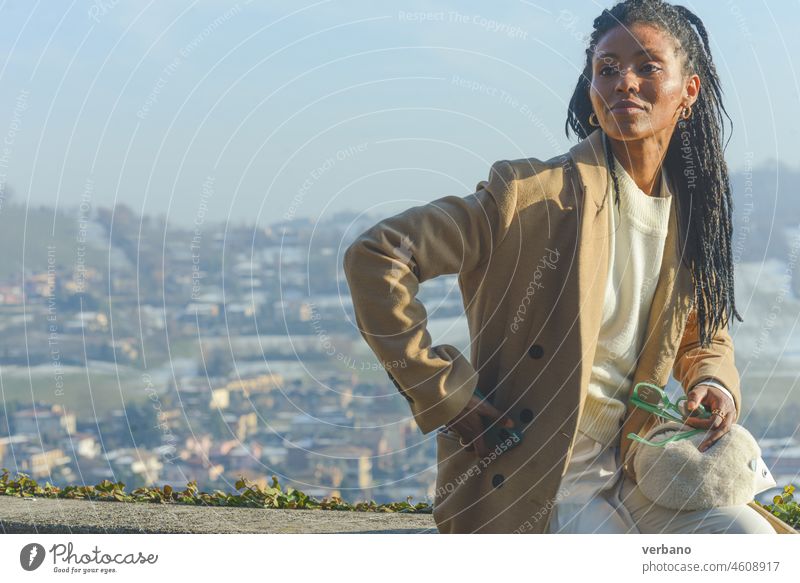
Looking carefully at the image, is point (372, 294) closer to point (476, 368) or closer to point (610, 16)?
point (476, 368)

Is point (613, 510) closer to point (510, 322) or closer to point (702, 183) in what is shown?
point (510, 322)

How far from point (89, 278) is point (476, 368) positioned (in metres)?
1.97

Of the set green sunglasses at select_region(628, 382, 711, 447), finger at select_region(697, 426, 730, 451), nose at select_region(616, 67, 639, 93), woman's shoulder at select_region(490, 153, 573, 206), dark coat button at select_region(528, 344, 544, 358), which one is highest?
nose at select_region(616, 67, 639, 93)

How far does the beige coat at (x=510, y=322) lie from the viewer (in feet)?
11.7

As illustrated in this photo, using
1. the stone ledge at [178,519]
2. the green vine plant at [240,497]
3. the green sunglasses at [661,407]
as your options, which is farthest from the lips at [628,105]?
the green vine plant at [240,497]

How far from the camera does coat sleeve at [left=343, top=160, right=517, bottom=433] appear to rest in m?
3.49

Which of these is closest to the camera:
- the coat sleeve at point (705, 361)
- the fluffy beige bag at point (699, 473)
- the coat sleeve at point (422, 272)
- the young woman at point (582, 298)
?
the coat sleeve at point (422, 272)

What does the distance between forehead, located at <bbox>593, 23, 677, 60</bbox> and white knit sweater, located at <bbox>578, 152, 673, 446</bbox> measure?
1.34 feet

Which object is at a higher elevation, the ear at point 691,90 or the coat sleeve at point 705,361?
the ear at point 691,90

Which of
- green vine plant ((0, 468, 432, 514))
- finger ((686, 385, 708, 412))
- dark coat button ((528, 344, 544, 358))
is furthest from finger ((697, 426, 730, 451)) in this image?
green vine plant ((0, 468, 432, 514))

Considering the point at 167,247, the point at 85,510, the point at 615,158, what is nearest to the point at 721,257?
the point at 615,158

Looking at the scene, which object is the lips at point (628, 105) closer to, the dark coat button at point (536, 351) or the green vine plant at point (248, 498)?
the dark coat button at point (536, 351)

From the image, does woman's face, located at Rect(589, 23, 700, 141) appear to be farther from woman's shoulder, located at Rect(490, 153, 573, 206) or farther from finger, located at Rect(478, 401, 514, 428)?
finger, located at Rect(478, 401, 514, 428)
